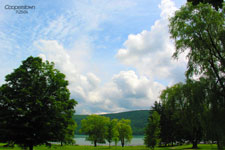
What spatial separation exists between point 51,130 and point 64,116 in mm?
1769

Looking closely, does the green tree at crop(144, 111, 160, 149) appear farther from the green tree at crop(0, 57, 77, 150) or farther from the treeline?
the green tree at crop(0, 57, 77, 150)

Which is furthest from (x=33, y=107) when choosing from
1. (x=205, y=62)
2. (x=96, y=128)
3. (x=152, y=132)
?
(x=96, y=128)

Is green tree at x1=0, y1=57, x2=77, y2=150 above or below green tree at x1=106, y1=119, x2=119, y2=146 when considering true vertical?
above

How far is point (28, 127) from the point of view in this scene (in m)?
17.8

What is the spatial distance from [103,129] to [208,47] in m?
57.9

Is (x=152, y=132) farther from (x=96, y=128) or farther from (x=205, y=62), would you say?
(x=96, y=128)

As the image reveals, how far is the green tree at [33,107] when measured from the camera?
17.2 meters

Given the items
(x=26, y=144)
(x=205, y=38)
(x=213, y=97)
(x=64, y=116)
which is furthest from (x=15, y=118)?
(x=205, y=38)

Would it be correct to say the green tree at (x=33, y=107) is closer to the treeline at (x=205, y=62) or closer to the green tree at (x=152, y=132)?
the treeline at (x=205, y=62)

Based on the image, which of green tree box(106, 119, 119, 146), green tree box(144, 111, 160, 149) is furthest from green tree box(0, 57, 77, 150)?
green tree box(106, 119, 119, 146)

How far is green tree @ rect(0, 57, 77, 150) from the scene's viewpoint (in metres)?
17.2

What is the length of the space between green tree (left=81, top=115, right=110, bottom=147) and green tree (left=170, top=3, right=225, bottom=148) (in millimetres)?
53772

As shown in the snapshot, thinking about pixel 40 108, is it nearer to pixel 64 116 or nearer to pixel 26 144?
pixel 64 116

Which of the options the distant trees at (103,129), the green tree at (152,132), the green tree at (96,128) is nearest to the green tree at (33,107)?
the green tree at (152,132)
